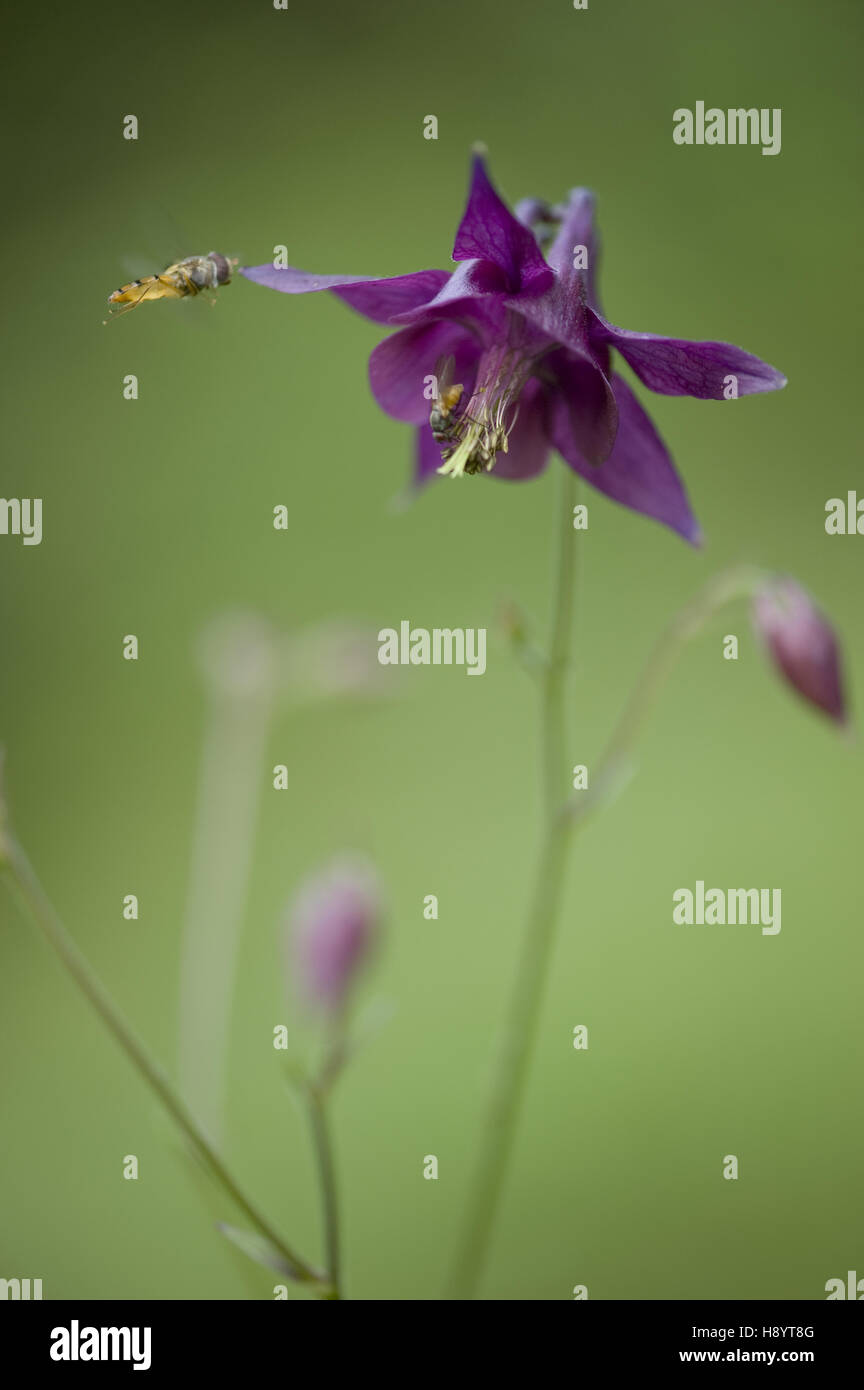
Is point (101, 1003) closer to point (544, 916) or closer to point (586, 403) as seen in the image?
point (544, 916)

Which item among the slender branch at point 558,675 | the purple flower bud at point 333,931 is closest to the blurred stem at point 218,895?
the purple flower bud at point 333,931

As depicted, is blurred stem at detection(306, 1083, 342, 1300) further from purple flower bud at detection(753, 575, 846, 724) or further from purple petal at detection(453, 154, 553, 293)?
purple petal at detection(453, 154, 553, 293)

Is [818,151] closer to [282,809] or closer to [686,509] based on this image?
[282,809]

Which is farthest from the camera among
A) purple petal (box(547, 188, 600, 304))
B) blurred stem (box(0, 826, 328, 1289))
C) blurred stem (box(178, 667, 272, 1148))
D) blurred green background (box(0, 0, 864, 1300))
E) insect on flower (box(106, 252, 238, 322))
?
blurred green background (box(0, 0, 864, 1300))

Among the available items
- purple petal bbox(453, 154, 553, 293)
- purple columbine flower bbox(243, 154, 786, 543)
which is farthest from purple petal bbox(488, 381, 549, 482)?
purple petal bbox(453, 154, 553, 293)

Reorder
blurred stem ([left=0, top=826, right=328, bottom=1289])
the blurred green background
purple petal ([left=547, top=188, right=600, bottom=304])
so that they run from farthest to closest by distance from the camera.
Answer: the blurred green background < purple petal ([left=547, top=188, right=600, bottom=304]) < blurred stem ([left=0, top=826, right=328, bottom=1289])

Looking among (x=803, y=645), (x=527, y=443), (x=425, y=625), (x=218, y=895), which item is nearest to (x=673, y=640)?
(x=803, y=645)
